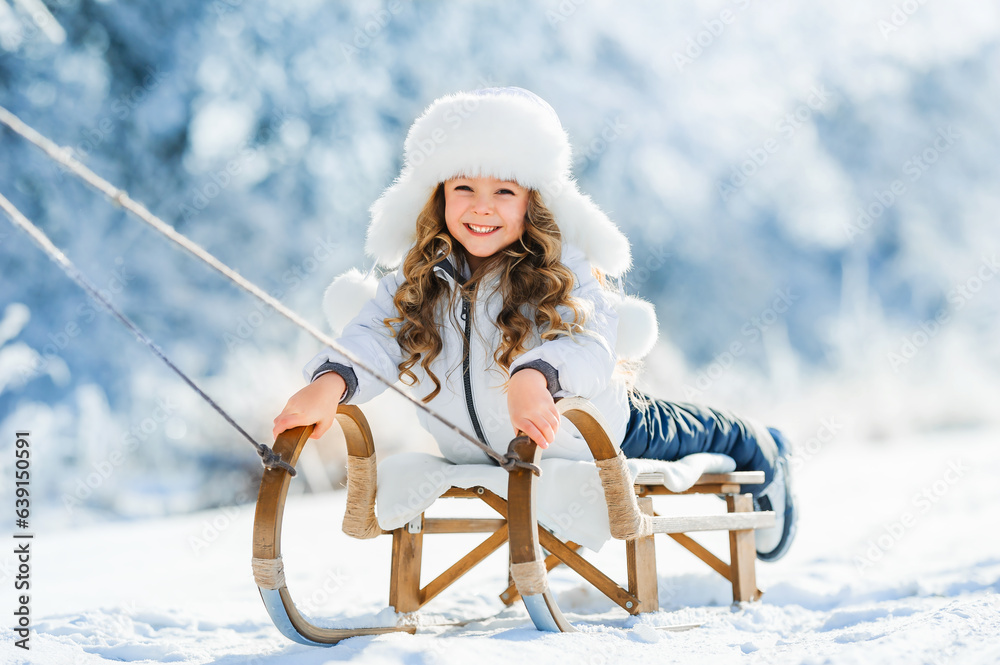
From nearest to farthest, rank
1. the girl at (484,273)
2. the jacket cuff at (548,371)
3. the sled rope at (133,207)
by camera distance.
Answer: the sled rope at (133,207), the jacket cuff at (548,371), the girl at (484,273)

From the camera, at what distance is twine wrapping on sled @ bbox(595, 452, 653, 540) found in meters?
1.58

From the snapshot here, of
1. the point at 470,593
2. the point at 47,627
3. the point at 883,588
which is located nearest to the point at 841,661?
the point at 883,588

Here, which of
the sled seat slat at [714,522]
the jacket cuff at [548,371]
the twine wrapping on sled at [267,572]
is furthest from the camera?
the sled seat slat at [714,522]

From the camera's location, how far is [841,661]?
3.90 ft

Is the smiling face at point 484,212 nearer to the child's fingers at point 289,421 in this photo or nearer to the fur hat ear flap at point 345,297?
the fur hat ear flap at point 345,297

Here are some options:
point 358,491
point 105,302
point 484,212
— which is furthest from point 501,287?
point 105,302

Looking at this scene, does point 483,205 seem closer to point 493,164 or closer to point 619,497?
point 493,164

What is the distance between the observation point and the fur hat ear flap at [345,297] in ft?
6.31

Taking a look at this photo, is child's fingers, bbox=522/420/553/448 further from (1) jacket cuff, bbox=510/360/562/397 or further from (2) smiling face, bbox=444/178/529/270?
(2) smiling face, bbox=444/178/529/270

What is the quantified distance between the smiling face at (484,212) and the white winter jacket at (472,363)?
0.26ft

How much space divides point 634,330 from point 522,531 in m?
A: 0.74

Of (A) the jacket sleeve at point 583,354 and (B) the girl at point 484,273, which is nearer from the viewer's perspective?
(A) the jacket sleeve at point 583,354

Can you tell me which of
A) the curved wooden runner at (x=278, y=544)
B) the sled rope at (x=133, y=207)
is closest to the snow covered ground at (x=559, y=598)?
the curved wooden runner at (x=278, y=544)

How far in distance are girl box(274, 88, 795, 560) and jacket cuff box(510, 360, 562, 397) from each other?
11 cm
